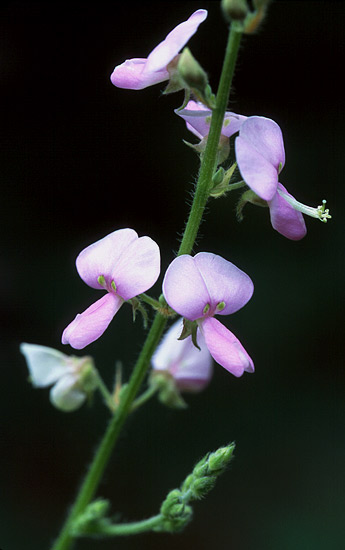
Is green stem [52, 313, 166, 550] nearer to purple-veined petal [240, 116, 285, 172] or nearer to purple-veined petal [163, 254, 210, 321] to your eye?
purple-veined petal [163, 254, 210, 321]

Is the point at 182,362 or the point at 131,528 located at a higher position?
the point at 182,362

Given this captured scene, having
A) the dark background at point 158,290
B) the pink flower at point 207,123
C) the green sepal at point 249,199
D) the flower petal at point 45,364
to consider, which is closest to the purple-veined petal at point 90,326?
the green sepal at point 249,199

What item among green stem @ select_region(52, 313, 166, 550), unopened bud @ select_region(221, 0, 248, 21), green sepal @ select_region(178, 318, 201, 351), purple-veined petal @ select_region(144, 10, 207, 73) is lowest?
green stem @ select_region(52, 313, 166, 550)

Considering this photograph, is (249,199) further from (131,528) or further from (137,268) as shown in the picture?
(131,528)

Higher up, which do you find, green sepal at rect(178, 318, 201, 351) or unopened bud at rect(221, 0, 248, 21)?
unopened bud at rect(221, 0, 248, 21)

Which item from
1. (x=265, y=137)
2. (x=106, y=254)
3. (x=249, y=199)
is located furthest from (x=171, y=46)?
(x=106, y=254)

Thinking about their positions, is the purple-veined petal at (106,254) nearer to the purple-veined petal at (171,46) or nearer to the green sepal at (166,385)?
the purple-veined petal at (171,46)

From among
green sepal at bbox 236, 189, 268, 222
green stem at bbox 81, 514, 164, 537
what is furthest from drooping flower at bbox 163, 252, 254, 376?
green stem at bbox 81, 514, 164, 537
